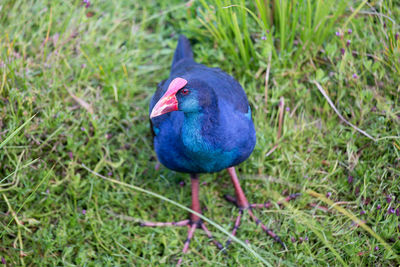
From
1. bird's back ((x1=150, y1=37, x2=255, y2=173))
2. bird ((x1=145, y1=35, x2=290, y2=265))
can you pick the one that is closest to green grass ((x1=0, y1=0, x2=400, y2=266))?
bird ((x1=145, y1=35, x2=290, y2=265))

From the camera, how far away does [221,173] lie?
3.22 metres

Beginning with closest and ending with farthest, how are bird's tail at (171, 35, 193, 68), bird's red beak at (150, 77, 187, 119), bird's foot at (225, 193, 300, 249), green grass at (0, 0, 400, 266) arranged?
bird's red beak at (150, 77, 187, 119) → green grass at (0, 0, 400, 266) → bird's foot at (225, 193, 300, 249) → bird's tail at (171, 35, 193, 68)

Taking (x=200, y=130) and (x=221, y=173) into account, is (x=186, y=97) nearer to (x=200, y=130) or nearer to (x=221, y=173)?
(x=200, y=130)

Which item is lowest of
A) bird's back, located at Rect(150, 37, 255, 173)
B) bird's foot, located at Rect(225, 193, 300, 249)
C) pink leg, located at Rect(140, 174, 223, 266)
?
bird's foot, located at Rect(225, 193, 300, 249)

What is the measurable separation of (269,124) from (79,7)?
202cm

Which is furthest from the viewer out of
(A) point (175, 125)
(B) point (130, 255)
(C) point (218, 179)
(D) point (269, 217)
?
(C) point (218, 179)

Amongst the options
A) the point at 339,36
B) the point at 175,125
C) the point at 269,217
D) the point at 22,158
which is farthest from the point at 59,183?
the point at 339,36

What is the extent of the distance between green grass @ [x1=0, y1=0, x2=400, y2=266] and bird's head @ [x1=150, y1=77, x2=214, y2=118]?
0.66 m

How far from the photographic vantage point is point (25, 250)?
2.77 meters

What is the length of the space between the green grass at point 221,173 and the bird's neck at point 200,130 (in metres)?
0.74

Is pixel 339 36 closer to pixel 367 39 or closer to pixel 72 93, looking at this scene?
pixel 367 39

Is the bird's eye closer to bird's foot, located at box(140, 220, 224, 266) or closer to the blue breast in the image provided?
the blue breast

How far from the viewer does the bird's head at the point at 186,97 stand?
2.28 metres

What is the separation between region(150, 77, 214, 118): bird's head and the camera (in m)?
2.28
